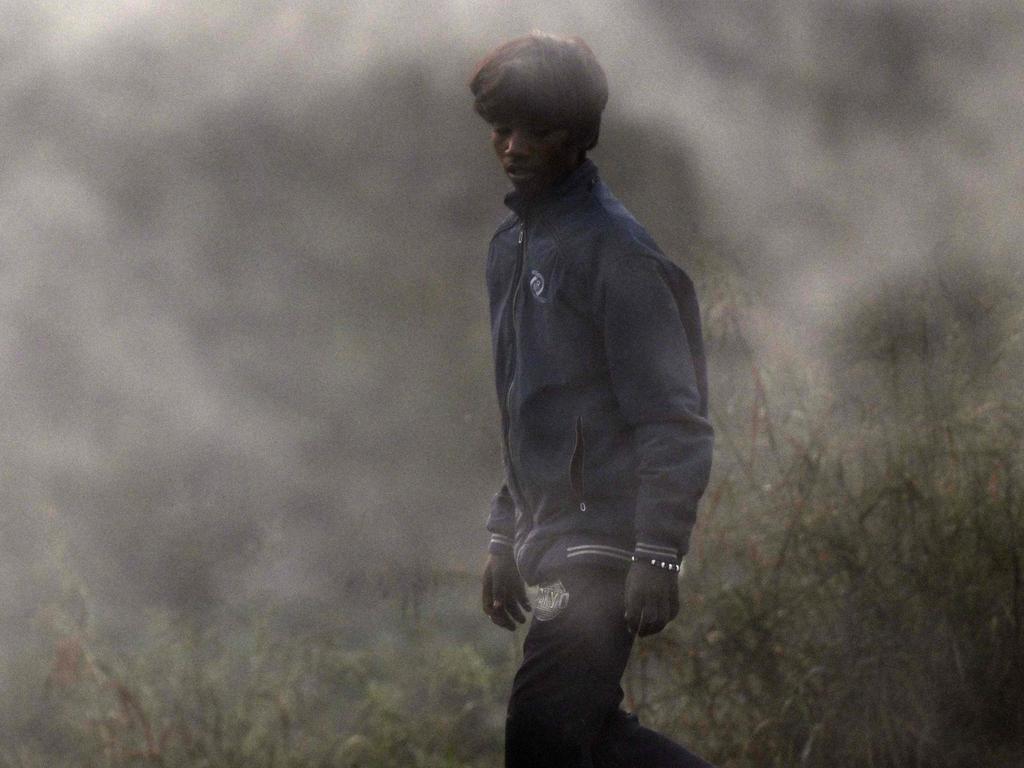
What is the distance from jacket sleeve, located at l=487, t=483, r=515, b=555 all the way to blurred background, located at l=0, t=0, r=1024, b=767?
0.92 meters

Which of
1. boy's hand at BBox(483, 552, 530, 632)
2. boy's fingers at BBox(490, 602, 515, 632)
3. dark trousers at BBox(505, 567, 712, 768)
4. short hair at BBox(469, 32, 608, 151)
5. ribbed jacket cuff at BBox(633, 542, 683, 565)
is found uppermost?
short hair at BBox(469, 32, 608, 151)

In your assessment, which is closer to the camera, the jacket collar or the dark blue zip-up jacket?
the dark blue zip-up jacket

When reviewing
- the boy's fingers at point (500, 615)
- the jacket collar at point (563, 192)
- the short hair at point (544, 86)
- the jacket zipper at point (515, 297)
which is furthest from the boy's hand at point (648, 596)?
the short hair at point (544, 86)

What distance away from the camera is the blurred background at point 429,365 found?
3.85 metres

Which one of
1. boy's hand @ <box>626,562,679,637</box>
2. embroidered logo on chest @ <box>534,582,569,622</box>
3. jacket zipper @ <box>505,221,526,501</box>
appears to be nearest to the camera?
boy's hand @ <box>626,562,679,637</box>

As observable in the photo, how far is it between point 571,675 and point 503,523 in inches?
15.8

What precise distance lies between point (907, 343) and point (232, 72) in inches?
83.3

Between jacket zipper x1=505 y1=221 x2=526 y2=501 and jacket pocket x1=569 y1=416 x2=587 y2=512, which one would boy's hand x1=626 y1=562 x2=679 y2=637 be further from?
jacket zipper x1=505 y1=221 x2=526 y2=501

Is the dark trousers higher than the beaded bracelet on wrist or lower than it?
lower

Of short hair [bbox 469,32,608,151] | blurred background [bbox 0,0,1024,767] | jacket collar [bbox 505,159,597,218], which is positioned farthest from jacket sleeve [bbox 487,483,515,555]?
blurred background [bbox 0,0,1024,767]

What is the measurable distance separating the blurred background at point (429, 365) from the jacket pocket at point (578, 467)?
3.93ft

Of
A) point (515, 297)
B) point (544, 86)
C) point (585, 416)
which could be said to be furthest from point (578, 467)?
point (544, 86)

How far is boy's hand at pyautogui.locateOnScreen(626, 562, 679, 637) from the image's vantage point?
8.34 feet

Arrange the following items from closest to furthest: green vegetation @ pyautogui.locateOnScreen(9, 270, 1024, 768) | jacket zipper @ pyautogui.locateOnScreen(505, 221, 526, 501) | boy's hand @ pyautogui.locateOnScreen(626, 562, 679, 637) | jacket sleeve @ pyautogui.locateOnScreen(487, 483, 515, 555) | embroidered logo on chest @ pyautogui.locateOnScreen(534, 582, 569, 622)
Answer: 1. boy's hand @ pyautogui.locateOnScreen(626, 562, 679, 637)
2. embroidered logo on chest @ pyautogui.locateOnScreen(534, 582, 569, 622)
3. jacket zipper @ pyautogui.locateOnScreen(505, 221, 526, 501)
4. jacket sleeve @ pyautogui.locateOnScreen(487, 483, 515, 555)
5. green vegetation @ pyautogui.locateOnScreen(9, 270, 1024, 768)
